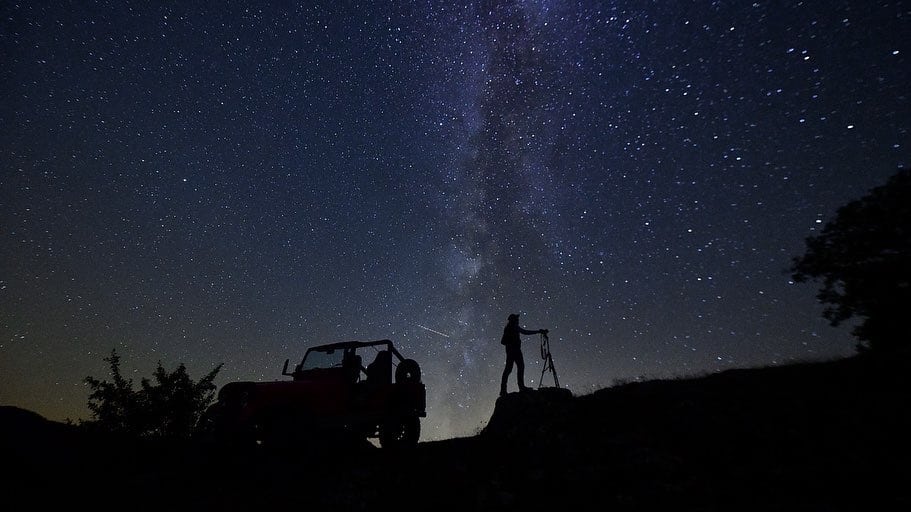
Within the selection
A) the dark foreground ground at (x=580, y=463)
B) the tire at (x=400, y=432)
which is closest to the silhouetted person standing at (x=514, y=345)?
the dark foreground ground at (x=580, y=463)

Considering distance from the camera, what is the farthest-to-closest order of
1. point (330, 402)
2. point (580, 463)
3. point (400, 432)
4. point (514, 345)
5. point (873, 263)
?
point (873, 263) < point (514, 345) < point (400, 432) < point (330, 402) < point (580, 463)

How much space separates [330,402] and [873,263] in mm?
18008

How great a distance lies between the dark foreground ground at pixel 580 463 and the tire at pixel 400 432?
79 cm

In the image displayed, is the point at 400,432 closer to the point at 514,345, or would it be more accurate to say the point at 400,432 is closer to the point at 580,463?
the point at 514,345

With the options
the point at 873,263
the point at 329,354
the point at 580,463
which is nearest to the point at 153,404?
the point at 329,354

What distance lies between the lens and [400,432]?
985 centimetres

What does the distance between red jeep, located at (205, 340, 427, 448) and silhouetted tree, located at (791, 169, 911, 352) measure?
14979mm

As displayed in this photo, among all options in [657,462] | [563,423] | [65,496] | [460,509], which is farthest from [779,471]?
[65,496]

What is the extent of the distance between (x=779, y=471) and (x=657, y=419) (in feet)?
7.79

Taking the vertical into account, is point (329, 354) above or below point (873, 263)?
below

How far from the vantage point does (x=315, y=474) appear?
7.07m

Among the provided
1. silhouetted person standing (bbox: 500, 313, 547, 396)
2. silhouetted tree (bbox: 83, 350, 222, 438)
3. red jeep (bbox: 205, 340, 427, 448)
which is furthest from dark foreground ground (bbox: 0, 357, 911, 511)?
silhouetted tree (bbox: 83, 350, 222, 438)

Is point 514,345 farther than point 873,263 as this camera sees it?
No

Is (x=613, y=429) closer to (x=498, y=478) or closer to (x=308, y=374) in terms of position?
(x=498, y=478)
